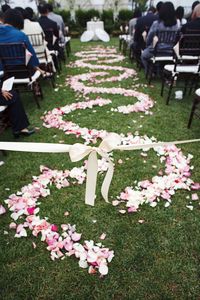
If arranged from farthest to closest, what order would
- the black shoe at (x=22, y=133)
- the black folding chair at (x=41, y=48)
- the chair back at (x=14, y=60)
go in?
the black folding chair at (x=41, y=48) → the chair back at (x=14, y=60) → the black shoe at (x=22, y=133)

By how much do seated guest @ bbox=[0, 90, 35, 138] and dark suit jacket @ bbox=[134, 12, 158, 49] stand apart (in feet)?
16.3

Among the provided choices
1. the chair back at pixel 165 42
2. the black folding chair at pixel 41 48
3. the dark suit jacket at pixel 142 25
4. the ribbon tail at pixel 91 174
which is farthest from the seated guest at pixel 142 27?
the ribbon tail at pixel 91 174

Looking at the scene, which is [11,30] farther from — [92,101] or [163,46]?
Result: [163,46]

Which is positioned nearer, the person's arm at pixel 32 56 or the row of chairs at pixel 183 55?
the person's arm at pixel 32 56

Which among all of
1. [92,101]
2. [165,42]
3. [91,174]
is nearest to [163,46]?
[165,42]

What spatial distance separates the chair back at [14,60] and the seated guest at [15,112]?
3.42 ft

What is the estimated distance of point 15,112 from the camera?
3814 mm

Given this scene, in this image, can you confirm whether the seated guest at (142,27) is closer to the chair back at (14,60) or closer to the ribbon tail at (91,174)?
the chair back at (14,60)

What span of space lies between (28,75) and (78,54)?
6888 millimetres

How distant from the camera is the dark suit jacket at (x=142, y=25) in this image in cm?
710

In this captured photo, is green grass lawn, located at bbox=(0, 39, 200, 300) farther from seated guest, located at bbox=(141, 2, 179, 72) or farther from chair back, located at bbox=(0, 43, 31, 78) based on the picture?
seated guest, located at bbox=(141, 2, 179, 72)

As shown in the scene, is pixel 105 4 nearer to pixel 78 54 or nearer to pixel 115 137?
pixel 78 54

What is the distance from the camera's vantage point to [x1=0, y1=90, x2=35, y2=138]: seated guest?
3627mm

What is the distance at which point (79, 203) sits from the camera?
267 cm
